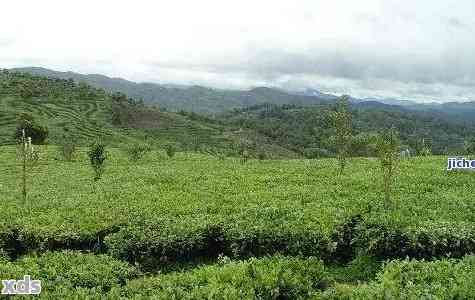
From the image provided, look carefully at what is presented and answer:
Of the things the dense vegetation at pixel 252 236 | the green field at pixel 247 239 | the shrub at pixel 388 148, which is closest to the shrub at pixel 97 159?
the dense vegetation at pixel 252 236

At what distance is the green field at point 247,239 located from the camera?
13.9 m

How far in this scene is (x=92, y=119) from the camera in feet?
507

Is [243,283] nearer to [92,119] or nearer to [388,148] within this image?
[388,148]

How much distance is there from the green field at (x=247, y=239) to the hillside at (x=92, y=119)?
9106cm

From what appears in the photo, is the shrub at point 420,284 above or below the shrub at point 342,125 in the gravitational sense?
below

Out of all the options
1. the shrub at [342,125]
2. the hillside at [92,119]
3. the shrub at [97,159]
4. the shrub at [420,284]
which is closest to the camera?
the shrub at [420,284]

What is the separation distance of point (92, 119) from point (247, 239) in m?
144

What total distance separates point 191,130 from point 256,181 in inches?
6263

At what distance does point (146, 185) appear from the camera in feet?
101

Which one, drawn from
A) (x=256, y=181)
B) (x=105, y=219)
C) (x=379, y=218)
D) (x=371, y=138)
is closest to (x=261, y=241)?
(x=379, y=218)

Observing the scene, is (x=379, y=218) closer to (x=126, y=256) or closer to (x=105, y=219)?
(x=126, y=256)

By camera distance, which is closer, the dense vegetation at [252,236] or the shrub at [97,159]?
the dense vegetation at [252,236]

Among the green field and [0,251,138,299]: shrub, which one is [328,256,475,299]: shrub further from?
[0,251,138,299]: shrub

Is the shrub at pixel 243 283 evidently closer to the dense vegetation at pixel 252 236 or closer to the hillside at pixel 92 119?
the dense vegetation at pixel 252 236
